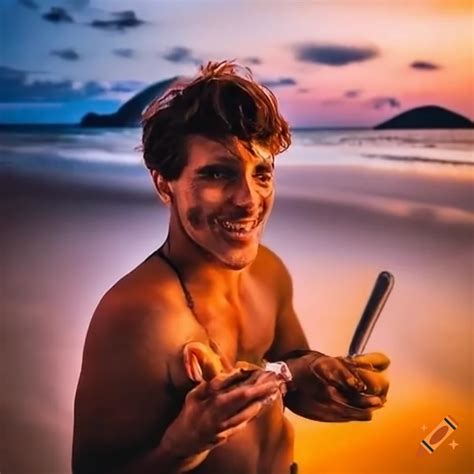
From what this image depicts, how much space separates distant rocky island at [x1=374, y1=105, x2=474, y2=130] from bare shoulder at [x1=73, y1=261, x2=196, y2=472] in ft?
1.85

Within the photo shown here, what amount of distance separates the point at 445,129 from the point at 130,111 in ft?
2.15

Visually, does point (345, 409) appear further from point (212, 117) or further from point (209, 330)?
point (212, 117)

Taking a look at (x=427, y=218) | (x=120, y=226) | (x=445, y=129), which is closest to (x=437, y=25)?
(x=445, y=129)

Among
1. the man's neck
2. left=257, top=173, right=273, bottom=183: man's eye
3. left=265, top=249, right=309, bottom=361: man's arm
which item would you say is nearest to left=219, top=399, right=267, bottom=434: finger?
left=265, top=249, right=309, bottom=361: man's arm

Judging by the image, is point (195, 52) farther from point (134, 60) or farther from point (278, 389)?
point (278, 389)

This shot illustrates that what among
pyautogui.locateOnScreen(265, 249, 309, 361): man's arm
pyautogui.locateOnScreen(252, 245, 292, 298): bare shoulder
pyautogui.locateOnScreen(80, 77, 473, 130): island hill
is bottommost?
pyautogui.locateOnScreen(265, 249, 309, 361): man's arm

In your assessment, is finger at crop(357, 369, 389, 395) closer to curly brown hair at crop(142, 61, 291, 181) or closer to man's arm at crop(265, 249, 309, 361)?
man's arm at crop(265, 249, 309, 361)

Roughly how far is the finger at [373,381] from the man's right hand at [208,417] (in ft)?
0.80

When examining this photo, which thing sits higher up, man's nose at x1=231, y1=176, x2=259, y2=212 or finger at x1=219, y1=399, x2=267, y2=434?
man's nose at x1=231, y1=176, x2=259, y2=212

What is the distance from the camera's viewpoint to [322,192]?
1.59 m

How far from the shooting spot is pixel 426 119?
5.28ft

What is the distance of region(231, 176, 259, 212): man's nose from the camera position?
149 cm

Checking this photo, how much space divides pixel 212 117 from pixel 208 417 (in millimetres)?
572

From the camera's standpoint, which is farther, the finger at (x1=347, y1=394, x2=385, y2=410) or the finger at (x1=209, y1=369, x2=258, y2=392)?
the finger at (x1=347, y1=394, x2=385, y2=410)
